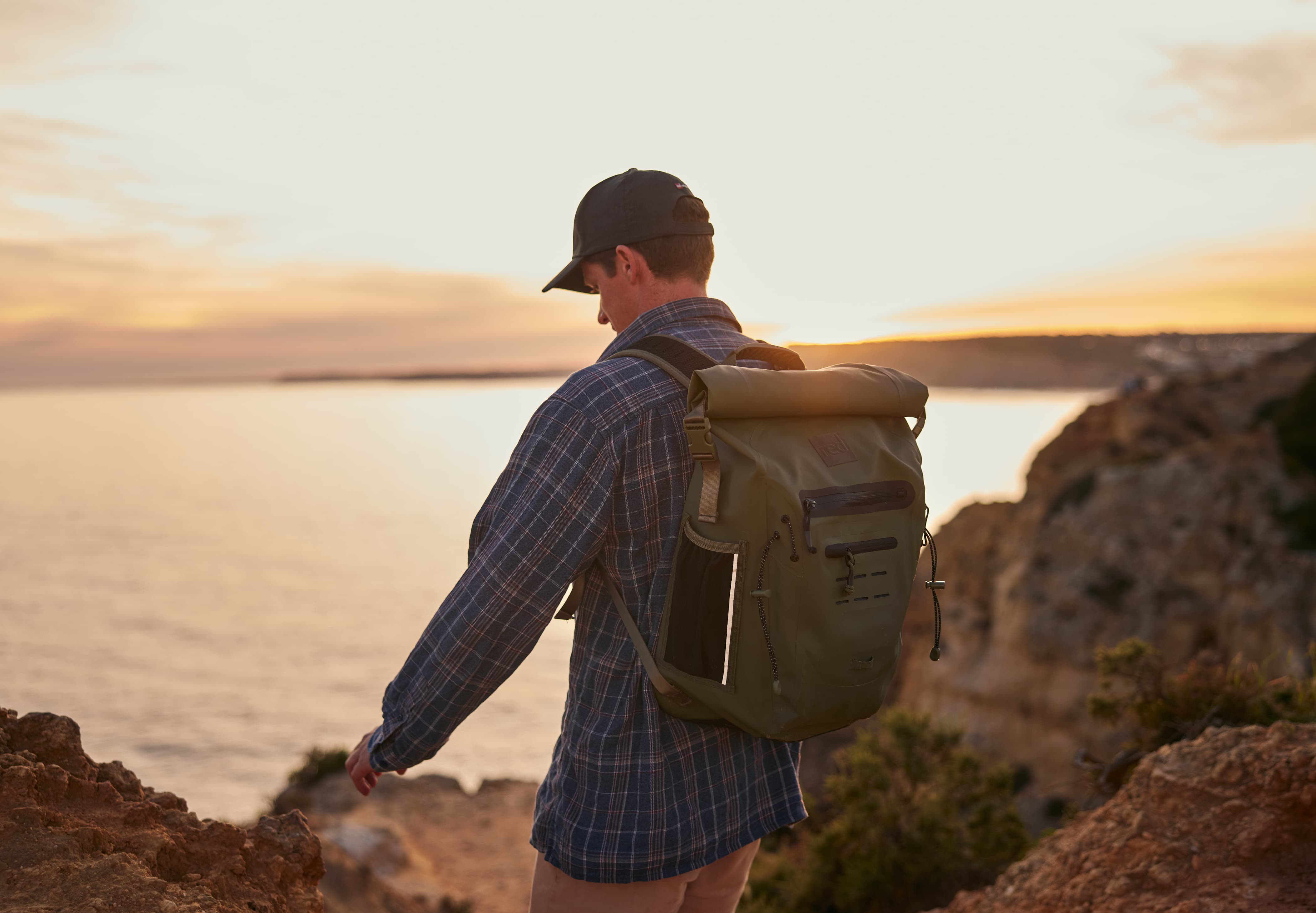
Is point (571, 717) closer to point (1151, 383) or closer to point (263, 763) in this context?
point (1151, 383)

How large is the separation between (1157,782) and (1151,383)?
16.9 metres

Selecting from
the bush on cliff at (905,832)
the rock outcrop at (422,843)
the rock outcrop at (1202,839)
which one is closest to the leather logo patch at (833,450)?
the rock outcrop at (1202,839)

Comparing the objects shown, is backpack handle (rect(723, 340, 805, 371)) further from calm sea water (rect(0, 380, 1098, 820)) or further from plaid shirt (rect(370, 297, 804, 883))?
calm sea water (rect(0, 380, 1098, 820))

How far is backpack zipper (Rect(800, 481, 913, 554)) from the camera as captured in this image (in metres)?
1.79

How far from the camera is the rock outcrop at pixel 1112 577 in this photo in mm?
10555

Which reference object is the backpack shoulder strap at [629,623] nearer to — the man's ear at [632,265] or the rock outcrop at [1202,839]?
the man's ear at [632,265]

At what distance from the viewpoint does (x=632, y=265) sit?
2133mm

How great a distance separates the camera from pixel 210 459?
4678 inches

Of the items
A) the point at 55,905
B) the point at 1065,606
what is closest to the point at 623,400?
the point at 55,905

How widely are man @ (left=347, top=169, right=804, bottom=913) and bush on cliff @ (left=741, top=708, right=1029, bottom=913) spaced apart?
4.26 m

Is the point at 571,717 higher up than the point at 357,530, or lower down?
higher up

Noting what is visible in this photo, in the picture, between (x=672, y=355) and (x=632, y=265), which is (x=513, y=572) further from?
(x=632, y=265)

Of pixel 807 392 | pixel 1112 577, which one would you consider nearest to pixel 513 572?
pixel 807 392

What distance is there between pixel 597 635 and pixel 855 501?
2.17ft
